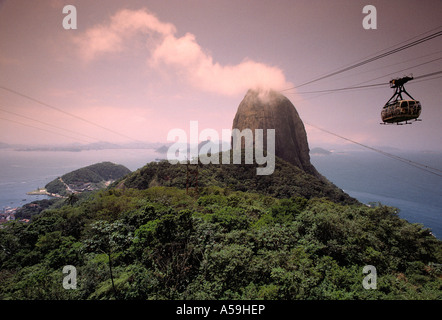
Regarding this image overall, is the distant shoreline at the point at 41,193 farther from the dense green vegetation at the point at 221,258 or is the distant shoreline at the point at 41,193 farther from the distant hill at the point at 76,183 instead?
the dense green vegetation at the point at 221,258

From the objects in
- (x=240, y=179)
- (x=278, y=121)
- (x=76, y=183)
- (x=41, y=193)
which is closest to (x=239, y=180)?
(x=240, y=179)

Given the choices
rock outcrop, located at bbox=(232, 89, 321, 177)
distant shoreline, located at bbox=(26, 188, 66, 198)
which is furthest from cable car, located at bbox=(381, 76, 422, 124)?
distant shoreline, located at bbox=(26, 188, 66, 198)

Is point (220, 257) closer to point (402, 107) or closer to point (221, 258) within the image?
point (221, 258)

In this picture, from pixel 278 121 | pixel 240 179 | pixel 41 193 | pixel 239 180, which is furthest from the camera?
pixel 41 193

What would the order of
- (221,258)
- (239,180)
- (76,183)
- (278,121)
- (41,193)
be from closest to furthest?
(221,258), (239,180), (278,121), (41,193), (76,183)

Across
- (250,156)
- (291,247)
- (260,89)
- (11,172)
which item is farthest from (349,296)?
(11,172)

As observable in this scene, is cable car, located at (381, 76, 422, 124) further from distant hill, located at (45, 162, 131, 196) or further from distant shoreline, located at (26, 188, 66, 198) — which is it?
distant shoreline, located at (26, 188, 66, 198)
